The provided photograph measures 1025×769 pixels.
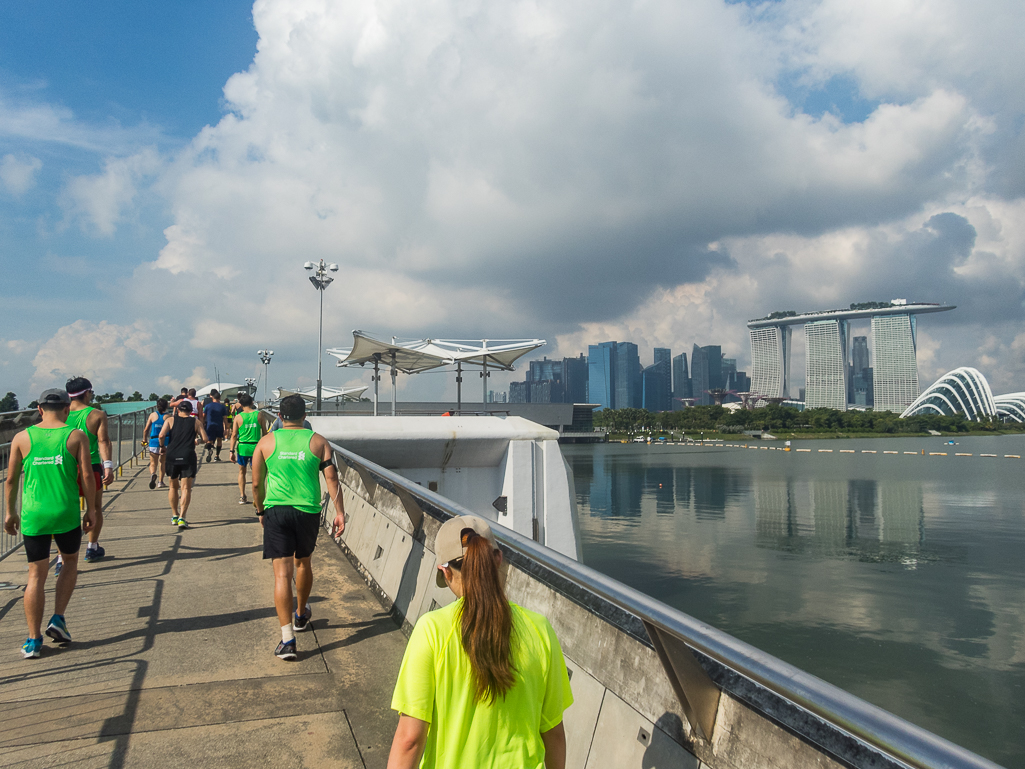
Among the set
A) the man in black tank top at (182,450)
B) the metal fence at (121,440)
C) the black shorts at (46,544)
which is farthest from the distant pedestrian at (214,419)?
the black shorts at (46,544)

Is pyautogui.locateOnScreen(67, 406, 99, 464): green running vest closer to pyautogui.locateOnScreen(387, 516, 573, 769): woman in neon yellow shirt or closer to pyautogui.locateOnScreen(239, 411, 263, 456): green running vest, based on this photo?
pyautogui.locateOnScreen(239, 411, 263, 456): green running vest

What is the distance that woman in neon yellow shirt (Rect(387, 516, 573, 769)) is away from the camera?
78.7 inches

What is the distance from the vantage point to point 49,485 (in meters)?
5.27

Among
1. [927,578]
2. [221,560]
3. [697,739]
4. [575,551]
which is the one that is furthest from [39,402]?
[927,578]

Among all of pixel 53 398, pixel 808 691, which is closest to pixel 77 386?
pixel 53 398

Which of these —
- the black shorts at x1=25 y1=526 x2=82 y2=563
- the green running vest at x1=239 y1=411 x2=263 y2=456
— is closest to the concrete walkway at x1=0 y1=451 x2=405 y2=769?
the black shorts at x1=25 y1=526 x2=82 y2=563

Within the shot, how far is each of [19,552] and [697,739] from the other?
973 centimetres

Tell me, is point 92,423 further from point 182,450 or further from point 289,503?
point 289,503

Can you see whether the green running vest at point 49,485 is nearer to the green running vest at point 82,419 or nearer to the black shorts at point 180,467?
the green running vest at point 82,419

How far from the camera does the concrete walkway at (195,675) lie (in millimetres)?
3775

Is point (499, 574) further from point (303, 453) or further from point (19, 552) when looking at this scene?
point (19, 552)

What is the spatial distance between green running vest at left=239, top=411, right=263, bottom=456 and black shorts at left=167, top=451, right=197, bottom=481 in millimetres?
1816

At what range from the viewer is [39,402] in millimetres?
5332

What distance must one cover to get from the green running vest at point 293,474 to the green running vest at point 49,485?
58.2 inches
